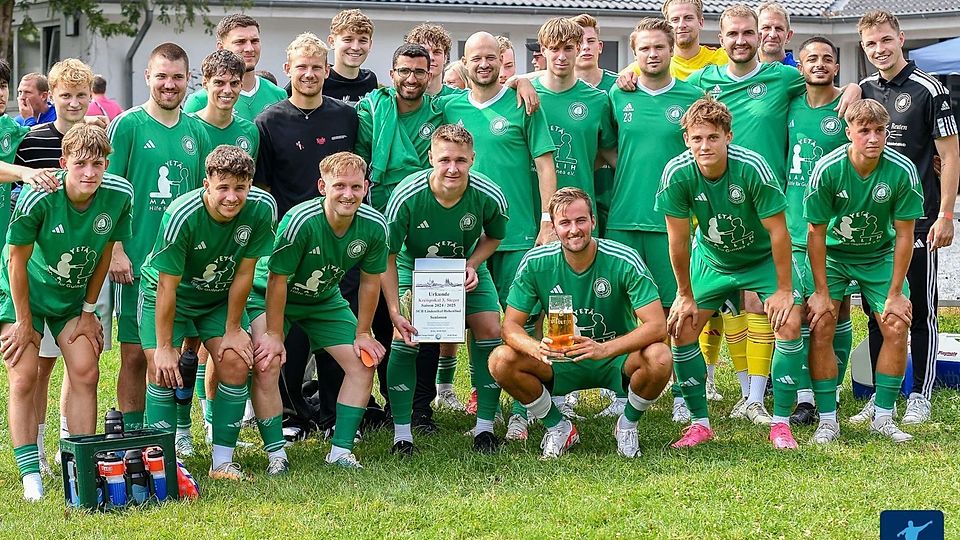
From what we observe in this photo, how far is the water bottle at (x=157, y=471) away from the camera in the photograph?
229 inches

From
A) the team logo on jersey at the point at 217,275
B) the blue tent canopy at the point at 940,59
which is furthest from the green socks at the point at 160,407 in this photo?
the blue tent canopy at the point at 940,59

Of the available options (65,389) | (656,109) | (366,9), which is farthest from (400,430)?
(366,9)

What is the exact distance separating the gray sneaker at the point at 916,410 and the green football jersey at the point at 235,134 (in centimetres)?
409

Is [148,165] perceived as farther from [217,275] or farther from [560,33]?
[560,33]

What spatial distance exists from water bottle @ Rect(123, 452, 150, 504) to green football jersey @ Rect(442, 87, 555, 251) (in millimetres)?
2507

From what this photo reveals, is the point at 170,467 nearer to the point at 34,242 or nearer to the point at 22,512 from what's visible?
the point at 22,512

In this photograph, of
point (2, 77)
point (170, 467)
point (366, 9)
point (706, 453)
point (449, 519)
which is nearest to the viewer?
point (449, 519)

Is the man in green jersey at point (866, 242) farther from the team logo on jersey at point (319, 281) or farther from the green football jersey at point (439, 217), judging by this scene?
the team logo on jersey at point (319, 281)

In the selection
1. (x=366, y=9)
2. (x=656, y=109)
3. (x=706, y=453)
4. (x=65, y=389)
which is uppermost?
(x=366, y=9)

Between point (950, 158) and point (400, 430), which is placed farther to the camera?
point (950, 158)

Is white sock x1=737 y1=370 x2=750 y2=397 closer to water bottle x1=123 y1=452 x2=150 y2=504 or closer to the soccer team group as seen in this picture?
the soccer team group

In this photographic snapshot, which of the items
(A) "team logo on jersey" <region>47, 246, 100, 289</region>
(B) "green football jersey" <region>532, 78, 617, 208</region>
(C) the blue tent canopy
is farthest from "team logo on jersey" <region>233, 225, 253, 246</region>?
(C) the blue tent canopy

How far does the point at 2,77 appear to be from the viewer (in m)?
6.96

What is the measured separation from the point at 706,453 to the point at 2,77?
14.3ft
